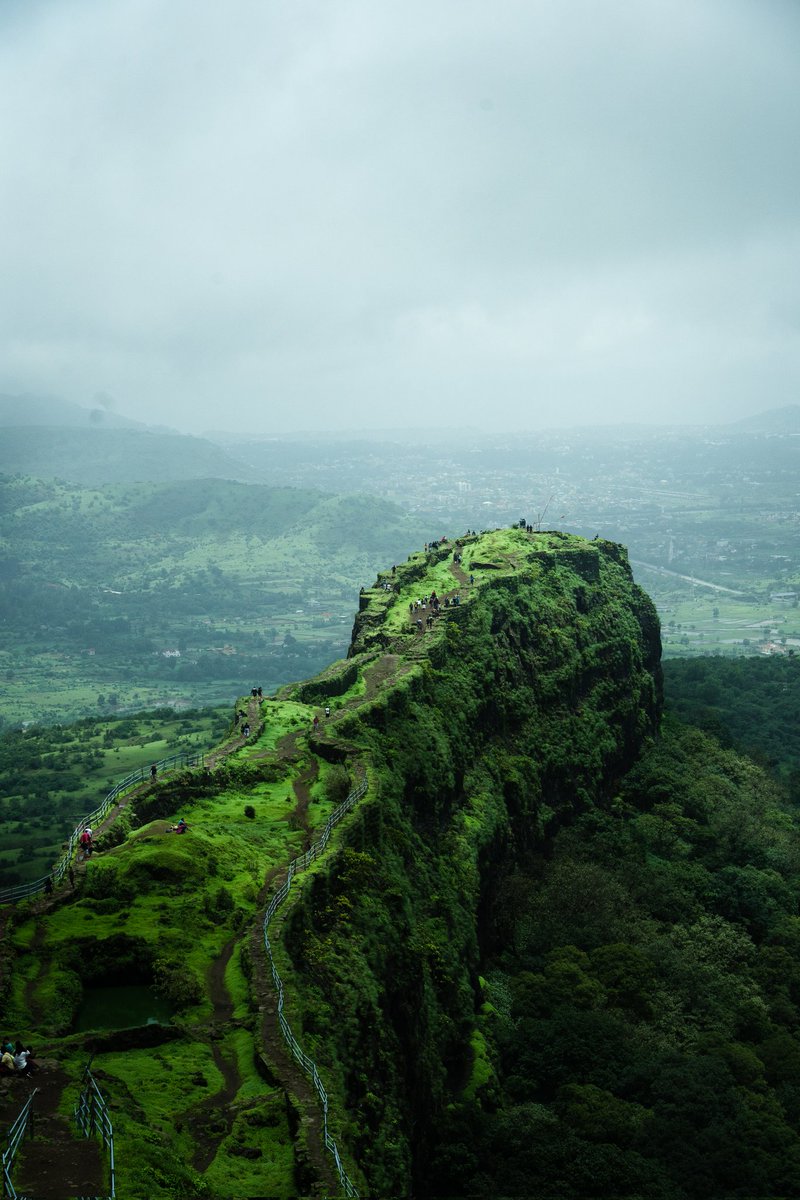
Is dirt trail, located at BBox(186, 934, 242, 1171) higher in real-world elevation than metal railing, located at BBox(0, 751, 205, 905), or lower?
lower

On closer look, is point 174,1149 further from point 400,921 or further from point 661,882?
point 661,882

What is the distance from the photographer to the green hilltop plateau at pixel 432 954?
27.3 meters

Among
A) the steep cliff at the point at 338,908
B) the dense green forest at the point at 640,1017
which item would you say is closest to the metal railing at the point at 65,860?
the steep cliff at the point at 338,908

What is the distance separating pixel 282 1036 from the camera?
2848 cm

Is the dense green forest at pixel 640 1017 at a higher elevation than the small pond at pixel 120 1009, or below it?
below

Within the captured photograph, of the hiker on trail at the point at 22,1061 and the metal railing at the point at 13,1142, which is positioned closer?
the metal railing at the point at 13,1142

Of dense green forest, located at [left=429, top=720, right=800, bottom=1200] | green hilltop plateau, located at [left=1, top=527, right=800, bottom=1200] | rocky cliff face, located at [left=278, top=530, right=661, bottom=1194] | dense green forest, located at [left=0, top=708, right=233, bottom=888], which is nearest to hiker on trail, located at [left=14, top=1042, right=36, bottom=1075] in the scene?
green hilltop plateau, located at [left=1, top=527, right=800, bottom=1200]

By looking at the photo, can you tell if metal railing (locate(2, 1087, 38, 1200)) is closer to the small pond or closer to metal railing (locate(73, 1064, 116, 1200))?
metal railing (locate(73, 1064, 116, 1200))

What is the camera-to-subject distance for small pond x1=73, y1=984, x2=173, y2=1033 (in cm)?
2939

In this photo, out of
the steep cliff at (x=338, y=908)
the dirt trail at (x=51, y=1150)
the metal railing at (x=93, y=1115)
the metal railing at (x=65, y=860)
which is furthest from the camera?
the metal railing at (x=65, y=860)

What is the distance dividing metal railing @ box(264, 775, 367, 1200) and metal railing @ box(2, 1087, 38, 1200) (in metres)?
7.10

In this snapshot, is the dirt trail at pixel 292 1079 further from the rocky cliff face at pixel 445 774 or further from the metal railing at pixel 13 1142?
the metal railing at pixel 13 1142

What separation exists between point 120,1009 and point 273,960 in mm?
4648

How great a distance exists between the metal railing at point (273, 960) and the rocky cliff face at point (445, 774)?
2.71 ft
